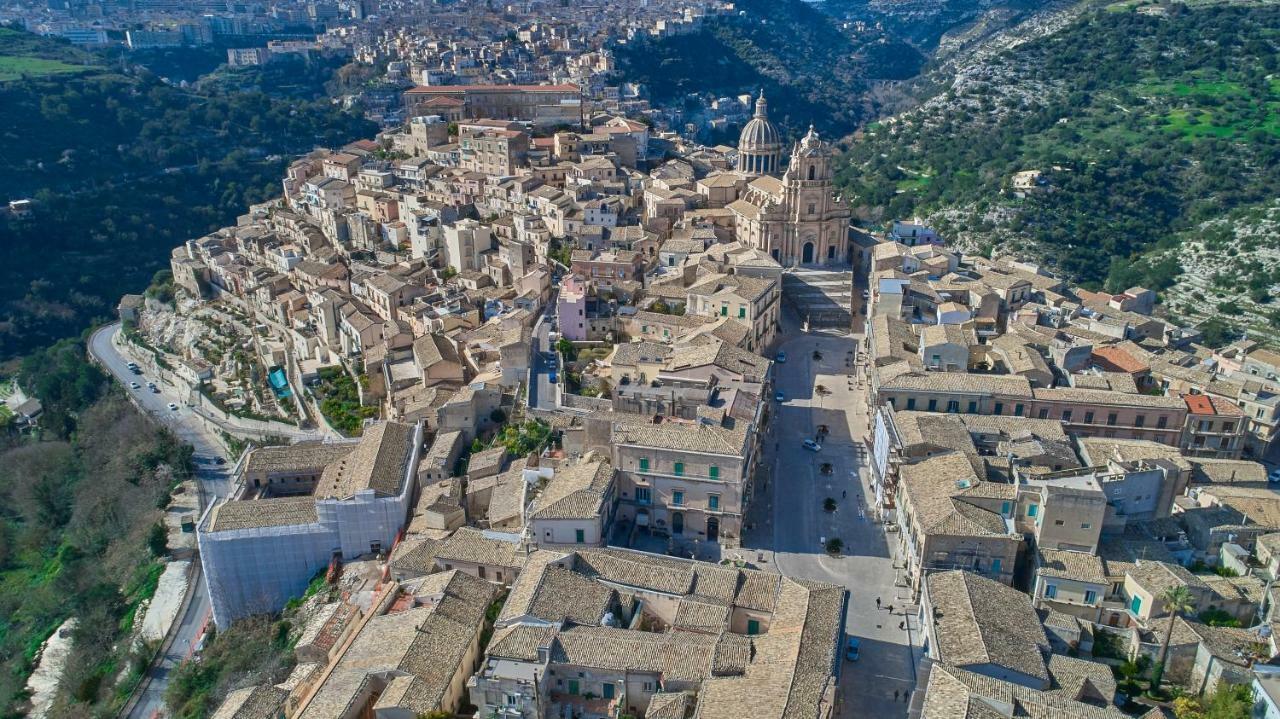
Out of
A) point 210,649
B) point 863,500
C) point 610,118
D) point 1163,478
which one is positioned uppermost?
point 610,118

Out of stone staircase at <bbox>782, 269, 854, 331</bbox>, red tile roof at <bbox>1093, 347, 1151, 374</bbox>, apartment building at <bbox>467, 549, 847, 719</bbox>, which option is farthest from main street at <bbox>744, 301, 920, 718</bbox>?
red tile roof at <bbox>1093, 347, 1151, 374</bbox>

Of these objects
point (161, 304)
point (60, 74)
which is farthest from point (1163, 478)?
point (60, 74)

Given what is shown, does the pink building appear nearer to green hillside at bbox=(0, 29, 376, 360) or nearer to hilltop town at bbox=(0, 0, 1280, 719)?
hilltop town at bbox=(0, 0, 1280, 719)

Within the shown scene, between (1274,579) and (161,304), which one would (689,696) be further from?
(161,304)

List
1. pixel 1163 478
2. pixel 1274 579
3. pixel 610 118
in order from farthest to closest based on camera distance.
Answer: pixel 610 118
pixel 1163 478
pixel 1274 579

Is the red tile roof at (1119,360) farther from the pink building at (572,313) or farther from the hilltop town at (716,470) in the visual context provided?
the pink building at (572,313)

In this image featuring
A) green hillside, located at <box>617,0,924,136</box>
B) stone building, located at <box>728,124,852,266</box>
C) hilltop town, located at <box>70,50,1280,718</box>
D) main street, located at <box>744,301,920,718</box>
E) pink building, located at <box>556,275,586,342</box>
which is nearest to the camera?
hilltop town, located at <box>70,50,1280,718</box>

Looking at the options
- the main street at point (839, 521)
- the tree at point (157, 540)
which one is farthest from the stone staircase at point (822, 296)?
the tree at point (157, 540)
